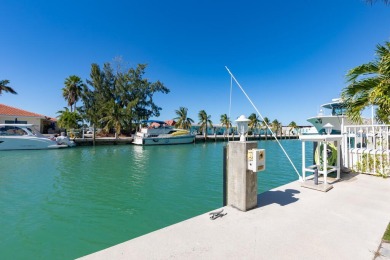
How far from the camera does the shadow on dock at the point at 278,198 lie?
4.39m

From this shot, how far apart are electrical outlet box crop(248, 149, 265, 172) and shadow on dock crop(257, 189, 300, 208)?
0.95 m

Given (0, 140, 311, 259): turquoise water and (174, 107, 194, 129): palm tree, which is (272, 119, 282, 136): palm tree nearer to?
(174, 107, 194, 129): palm tree

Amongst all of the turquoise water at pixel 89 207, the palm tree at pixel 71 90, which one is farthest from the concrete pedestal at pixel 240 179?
the palm tree at pixel 71 90

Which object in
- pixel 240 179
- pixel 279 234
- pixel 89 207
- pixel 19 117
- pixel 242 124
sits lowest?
pixel 89 207

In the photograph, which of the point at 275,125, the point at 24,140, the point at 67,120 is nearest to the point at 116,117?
the point at 67,120

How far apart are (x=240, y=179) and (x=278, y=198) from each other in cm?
143

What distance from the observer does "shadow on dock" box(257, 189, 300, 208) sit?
439 centimetres

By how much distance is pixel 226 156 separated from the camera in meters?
4.24

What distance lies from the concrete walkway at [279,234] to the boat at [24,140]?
30019mm

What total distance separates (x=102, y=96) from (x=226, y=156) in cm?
4492

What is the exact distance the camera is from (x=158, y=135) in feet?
125

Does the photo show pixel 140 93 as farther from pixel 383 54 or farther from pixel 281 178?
pixel 383 54

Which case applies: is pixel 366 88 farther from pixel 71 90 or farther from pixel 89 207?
pixel 71 90

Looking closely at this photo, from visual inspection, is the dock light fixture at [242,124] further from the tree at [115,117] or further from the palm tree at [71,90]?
the palm tree at [71,90]
